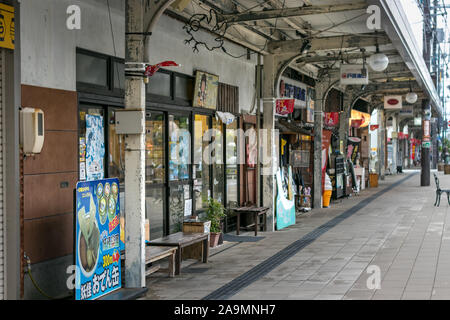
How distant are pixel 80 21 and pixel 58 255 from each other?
118 inches

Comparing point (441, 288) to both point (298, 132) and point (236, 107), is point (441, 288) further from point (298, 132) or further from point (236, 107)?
point (298, 132)

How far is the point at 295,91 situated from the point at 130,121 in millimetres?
10750

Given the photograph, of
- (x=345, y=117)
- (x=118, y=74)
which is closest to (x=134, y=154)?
(x=118, y=74)

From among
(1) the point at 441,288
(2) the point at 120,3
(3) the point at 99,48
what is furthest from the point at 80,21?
(1) the point at 441,288

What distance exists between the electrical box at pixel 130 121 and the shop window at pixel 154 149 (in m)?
2.47

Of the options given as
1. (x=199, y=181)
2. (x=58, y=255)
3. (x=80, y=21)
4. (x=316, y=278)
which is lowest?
(x=316, y=278)

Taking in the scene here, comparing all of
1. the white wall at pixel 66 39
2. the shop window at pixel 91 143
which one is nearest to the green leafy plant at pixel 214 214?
the white wall at pixel 66 39

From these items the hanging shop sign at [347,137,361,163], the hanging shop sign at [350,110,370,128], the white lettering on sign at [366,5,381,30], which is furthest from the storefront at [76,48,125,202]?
the hanging shop sign at [350,110,370,128]

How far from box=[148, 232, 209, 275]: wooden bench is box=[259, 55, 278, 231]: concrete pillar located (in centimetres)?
388

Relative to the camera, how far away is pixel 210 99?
11.8 m

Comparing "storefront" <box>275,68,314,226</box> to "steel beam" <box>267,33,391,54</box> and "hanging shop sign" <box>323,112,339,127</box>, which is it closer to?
"hanging shop sign" <box>323,112,339,127</box>

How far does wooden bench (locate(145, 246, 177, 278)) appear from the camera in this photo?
7815 mm

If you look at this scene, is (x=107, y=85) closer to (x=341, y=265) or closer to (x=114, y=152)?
(x=114, y=152)

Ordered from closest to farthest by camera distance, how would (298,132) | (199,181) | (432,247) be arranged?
(432,247) < (199,181) < (298,132)
